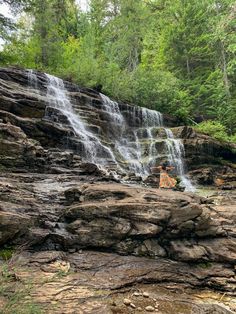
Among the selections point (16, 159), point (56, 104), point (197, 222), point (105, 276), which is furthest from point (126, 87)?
point (105, 276)

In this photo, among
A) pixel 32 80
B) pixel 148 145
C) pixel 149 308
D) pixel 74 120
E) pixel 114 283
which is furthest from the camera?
pixel 148 145

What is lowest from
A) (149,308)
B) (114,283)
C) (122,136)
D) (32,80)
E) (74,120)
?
(149,308)

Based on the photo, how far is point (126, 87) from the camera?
2547 centimetres

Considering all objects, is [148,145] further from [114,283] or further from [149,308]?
[149,308]

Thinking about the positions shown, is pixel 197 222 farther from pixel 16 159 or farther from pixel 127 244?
pixel 16 159

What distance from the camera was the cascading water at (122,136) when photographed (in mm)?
16312

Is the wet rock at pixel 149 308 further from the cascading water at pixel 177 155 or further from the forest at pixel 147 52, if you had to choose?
the forest at pixel 147 52

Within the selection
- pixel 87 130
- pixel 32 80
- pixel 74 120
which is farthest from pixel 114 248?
pixel 32 80

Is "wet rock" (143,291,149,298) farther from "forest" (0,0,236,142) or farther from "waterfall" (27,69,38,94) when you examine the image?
"forest" (0,0,236,142)

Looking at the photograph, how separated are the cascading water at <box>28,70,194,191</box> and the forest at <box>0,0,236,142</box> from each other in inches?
118

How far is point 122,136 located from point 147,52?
22.2m

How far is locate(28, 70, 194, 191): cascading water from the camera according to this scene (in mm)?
16312

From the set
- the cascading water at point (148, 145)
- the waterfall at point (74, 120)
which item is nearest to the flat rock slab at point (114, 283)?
the waterfall at point (74, 120)

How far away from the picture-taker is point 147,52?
39406 mm
